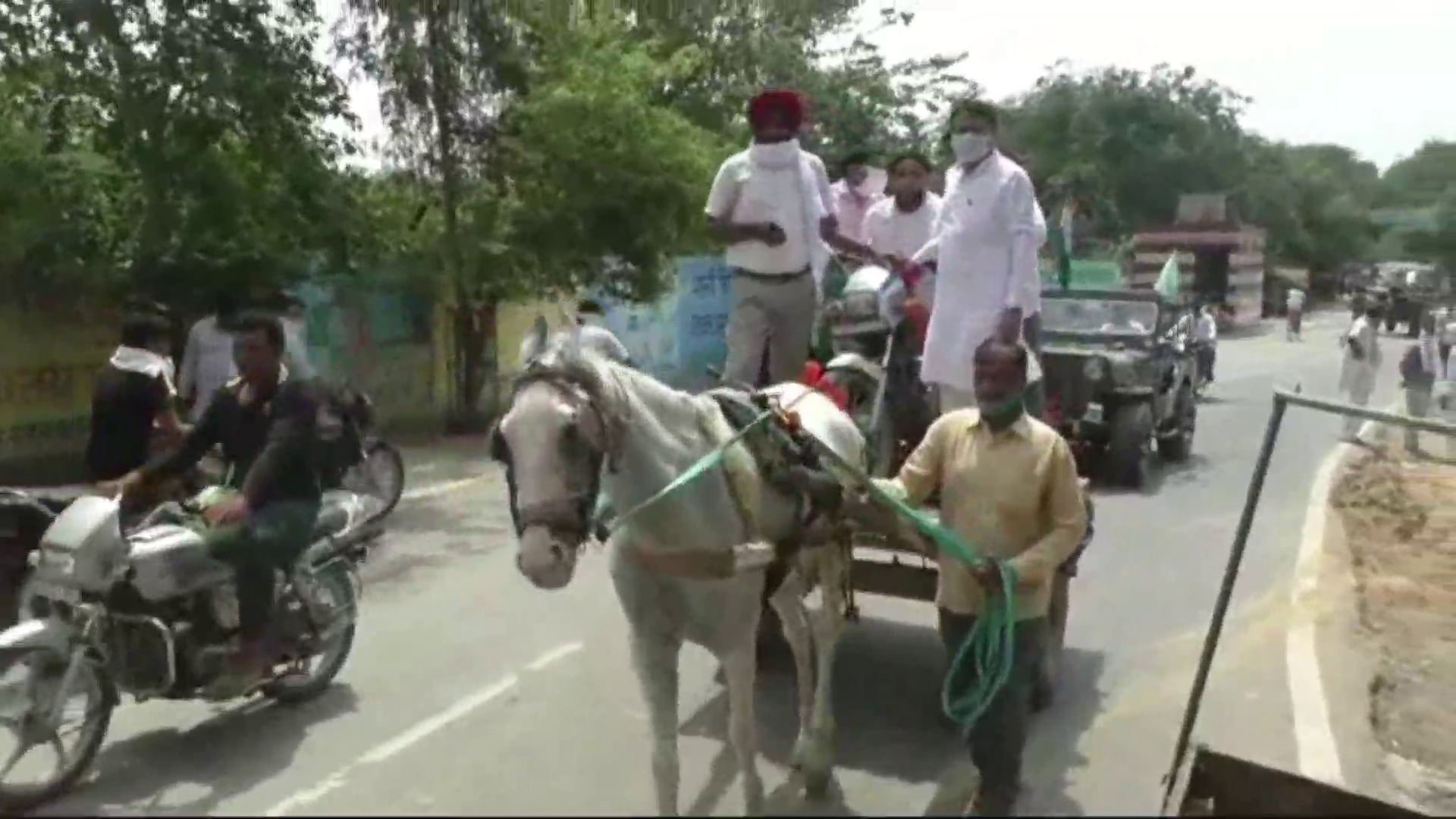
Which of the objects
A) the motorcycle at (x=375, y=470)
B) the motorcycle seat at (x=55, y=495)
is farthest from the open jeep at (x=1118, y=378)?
the motorcycle seat at (x=55, y=495)

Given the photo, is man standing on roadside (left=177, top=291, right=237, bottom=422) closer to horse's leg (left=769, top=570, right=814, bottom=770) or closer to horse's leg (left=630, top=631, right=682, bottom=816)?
horse's leg (left=769, top=570, right=814, bottom=770)

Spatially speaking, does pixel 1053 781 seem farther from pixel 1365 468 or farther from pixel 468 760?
pixel 1365 468

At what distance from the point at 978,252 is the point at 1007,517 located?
6.97 feet

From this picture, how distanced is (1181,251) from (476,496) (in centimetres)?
1484

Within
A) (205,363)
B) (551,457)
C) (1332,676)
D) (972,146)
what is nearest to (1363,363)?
(1332,676)

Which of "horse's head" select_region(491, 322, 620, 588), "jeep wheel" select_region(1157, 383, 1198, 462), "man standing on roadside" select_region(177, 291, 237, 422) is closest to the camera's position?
"horse's head" select_region(491, 322, 620, 588)

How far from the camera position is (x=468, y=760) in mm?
3008

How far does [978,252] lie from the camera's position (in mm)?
6191

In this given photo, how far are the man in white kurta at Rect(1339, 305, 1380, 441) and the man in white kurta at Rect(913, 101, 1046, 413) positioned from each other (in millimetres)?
10545

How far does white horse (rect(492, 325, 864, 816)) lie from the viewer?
365cm

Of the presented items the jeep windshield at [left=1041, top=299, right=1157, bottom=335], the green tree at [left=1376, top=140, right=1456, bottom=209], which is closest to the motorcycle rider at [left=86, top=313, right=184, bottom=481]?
the jeep windshield at [left=1041, top=299, right=1157, bottom=335]

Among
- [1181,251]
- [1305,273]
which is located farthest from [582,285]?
[1305,273]

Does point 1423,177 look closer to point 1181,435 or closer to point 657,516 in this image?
point 1181,435

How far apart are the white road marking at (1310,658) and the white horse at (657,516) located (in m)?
1.82
